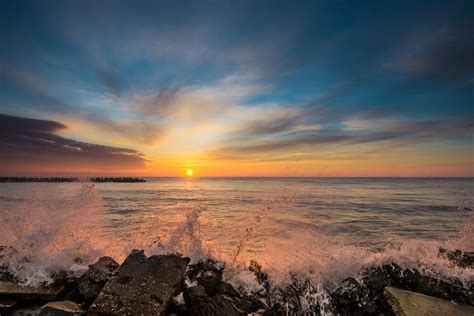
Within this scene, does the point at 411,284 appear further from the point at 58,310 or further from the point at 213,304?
the point at 58,310

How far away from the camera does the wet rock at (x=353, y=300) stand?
6.67m

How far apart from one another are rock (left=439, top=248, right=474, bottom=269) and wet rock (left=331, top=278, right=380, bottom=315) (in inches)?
137

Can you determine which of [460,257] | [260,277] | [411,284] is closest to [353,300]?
[411,284]

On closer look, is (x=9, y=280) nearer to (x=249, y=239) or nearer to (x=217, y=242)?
(x=217, y=242)

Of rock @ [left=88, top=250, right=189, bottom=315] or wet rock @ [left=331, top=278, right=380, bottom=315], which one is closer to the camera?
rock @ [left=88, top=250, right=189, bottom=315]

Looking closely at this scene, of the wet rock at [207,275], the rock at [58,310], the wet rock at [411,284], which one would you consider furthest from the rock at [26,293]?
the wet rock at [411,284]

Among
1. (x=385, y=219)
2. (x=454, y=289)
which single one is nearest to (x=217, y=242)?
(x=454, y=289)

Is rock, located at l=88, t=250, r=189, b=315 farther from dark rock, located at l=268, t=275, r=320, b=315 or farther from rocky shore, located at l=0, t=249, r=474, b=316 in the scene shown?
dark rock, located at l=268, t=275, r=320, b=315

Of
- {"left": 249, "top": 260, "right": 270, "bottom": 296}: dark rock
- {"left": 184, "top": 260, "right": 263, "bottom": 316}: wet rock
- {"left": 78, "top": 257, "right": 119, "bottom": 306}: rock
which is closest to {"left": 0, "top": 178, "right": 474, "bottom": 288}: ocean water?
{"left": 249, "top": 260, "right": 270, "bottom": 296}: dark rock

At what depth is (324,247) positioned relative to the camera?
35.4 ft

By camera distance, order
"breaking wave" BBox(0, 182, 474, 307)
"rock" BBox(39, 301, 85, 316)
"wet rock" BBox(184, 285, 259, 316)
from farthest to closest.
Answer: "breaking wave" BBox(0, 182, 474, 307)
"wet rock" BBox(184, 285, 259, 316)
"rock" BBox(39, 301, 85, 316)

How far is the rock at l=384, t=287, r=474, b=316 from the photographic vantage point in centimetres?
593

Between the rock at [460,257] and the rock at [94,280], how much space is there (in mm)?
9663

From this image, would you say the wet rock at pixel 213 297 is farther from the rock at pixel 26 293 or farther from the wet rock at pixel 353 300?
the rock at pixel 26 293
